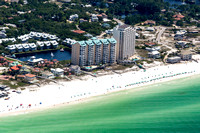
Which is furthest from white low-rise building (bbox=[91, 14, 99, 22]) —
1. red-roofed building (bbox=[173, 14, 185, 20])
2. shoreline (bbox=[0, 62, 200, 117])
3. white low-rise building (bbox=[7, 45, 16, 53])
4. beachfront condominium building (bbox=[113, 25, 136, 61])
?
shoreline (bbox=[0, 62, 200, 117])

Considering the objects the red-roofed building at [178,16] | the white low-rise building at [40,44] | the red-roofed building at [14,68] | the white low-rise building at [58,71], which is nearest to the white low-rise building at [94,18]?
the red-roofed building at [178,16]

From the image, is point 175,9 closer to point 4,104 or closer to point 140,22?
point 140,22

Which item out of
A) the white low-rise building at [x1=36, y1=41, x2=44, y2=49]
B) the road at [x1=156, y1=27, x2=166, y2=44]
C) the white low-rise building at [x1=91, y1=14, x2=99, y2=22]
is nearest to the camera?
the white low-rise building at [x1=36, y1=41, x2=44, y2=49]

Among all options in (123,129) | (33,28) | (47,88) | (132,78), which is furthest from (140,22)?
(123,129)

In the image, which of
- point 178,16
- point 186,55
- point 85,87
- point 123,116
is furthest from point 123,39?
point 178,16

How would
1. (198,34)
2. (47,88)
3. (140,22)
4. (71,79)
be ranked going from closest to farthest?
1. (47,88)
2. (71,79)
3. (198,34)
4. (140,22)

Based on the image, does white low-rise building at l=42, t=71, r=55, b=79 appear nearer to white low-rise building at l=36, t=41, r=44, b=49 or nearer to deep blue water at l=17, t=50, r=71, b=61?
deep blue water at l=17, t=50, r=71, b=61
